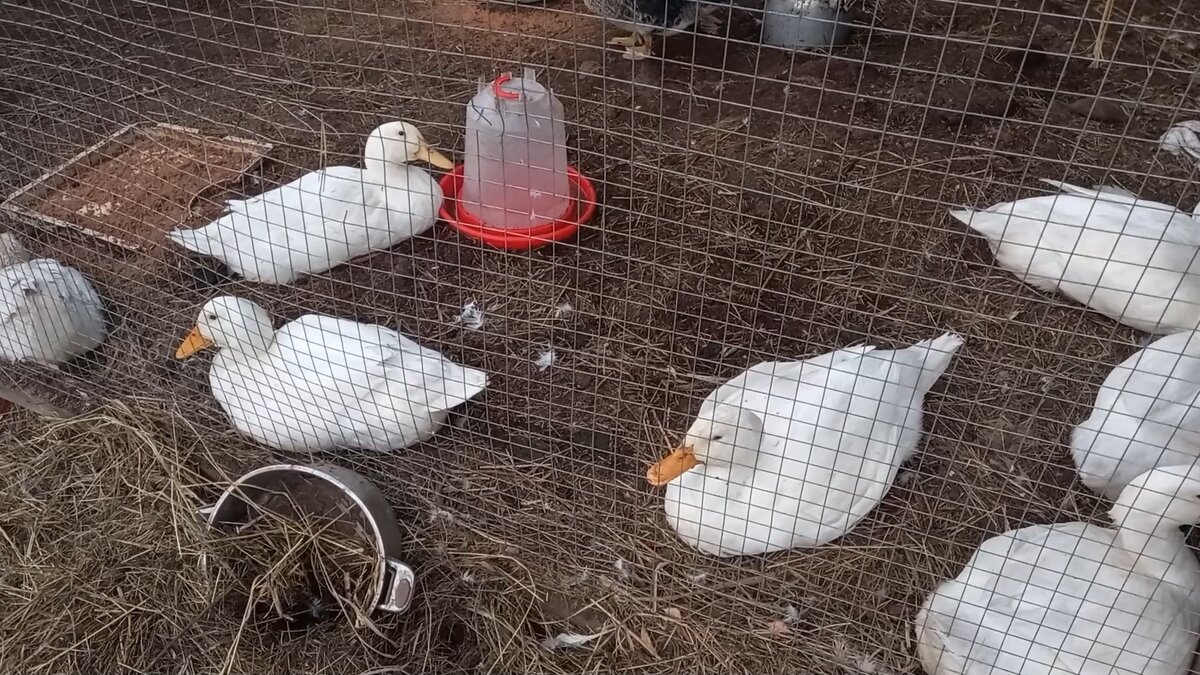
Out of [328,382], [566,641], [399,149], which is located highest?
[399,149]

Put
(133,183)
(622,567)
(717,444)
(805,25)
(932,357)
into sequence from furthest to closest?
(805,25) → (133,183) → (932,357) → (622,567) → (717,444)

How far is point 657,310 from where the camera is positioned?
96.9 inches

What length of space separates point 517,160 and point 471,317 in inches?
19.7

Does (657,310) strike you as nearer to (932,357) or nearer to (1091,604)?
(932,357)

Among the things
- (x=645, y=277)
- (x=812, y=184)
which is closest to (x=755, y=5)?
(x=812, y=184)

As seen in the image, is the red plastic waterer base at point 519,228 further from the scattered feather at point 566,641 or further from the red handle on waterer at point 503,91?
the scattered feather at point 566,641

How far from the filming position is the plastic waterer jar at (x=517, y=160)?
2.47 metres

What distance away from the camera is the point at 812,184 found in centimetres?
278

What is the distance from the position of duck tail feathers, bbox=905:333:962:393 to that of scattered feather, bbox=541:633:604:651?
871 mm

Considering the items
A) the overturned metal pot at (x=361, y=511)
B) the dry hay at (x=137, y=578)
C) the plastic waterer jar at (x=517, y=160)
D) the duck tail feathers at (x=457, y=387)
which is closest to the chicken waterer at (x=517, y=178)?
the plastic waterer jar at (x=517, y=160)

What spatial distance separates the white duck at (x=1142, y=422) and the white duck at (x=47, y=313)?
233cm

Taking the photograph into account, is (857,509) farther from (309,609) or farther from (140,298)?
(140,298)

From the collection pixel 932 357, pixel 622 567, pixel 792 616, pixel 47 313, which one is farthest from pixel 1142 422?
pixel 47 313

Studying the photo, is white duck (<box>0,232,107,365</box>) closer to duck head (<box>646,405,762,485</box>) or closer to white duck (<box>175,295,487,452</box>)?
white duck (<box>175,295,487,452</box>)
